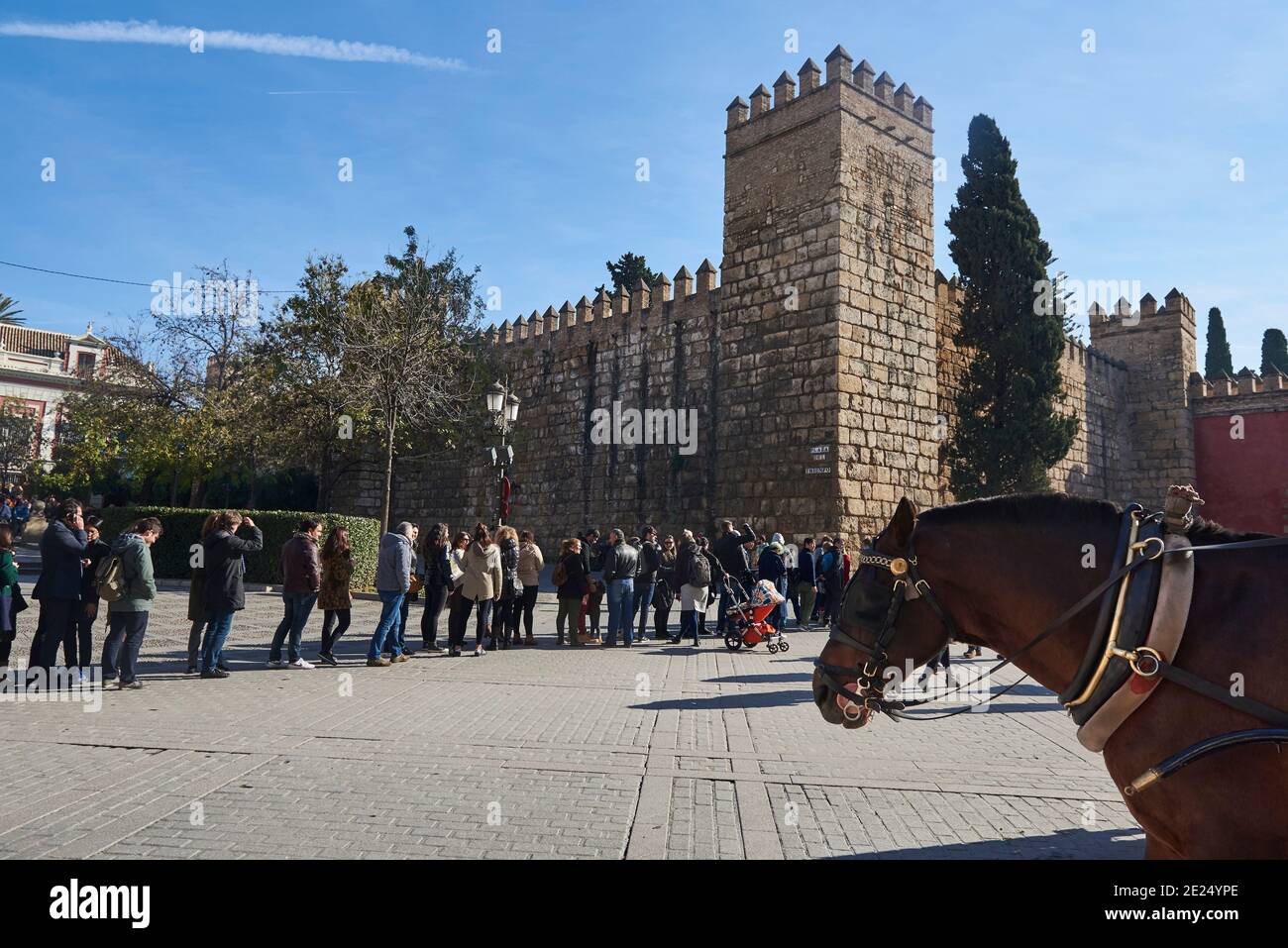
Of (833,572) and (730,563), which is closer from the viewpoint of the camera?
(730,563)

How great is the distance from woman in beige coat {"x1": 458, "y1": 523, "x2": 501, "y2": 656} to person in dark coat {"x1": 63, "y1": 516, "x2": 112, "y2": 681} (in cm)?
407

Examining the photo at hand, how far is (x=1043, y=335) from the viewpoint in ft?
66.7

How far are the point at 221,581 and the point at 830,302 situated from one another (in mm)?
12850

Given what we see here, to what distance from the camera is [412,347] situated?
68.3 ft

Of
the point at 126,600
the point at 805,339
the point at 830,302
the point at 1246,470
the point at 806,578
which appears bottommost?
the point at 806,578

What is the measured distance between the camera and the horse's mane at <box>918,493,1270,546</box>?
2.46 meters

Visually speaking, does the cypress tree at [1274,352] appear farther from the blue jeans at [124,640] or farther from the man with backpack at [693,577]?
the blue jeans at [124,640]

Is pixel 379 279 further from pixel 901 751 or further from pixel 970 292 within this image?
pixel 901 751

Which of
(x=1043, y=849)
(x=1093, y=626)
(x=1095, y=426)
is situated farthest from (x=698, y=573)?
(x=1095, y=426)

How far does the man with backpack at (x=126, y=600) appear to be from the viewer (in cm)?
771

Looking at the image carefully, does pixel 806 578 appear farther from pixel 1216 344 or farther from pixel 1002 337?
pixel 1216 344

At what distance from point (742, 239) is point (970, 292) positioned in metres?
6.60

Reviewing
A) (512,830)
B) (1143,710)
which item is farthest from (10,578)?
(1143,710)

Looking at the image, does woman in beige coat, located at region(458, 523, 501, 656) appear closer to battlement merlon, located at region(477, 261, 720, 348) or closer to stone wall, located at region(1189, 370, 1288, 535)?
battlement merlon, located at region(477, 261, 720, 348)
